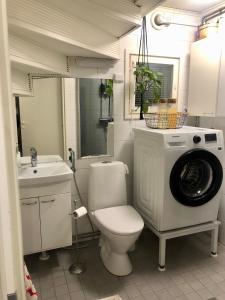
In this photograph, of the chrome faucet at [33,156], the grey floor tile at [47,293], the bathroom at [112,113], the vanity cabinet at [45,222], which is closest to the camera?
the bathroom at [112,113]

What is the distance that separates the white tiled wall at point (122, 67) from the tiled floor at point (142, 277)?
1.64 feet

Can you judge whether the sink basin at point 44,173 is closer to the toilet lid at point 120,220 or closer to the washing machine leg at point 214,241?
the toilet lid at point 120,220

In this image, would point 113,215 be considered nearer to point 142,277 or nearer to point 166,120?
point 142,277

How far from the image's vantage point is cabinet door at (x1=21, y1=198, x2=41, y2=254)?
76.4 inches

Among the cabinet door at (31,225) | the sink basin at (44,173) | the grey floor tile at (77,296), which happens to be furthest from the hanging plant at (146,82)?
the grey floor tile at (77,296)

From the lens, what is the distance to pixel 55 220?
6.72ft

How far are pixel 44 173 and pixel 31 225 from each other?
1.47 ft

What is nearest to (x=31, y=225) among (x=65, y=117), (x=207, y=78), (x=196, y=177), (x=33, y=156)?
(x=33, y=156)

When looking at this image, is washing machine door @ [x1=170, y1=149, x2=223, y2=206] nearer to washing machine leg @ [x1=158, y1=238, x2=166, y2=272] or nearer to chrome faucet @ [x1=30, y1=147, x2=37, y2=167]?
washing machine leg @ [x1=158, y1=238, x2=166, y2=272]

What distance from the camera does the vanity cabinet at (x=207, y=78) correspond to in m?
2.23

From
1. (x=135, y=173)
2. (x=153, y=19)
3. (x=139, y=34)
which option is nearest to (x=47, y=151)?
(x=135, y=173)

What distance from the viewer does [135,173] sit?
8.25 feet

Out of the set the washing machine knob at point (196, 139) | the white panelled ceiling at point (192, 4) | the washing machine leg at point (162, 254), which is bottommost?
the washing machine leg at point (162, 254)

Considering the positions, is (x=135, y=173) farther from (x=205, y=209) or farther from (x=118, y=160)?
(x=205, y=209)
